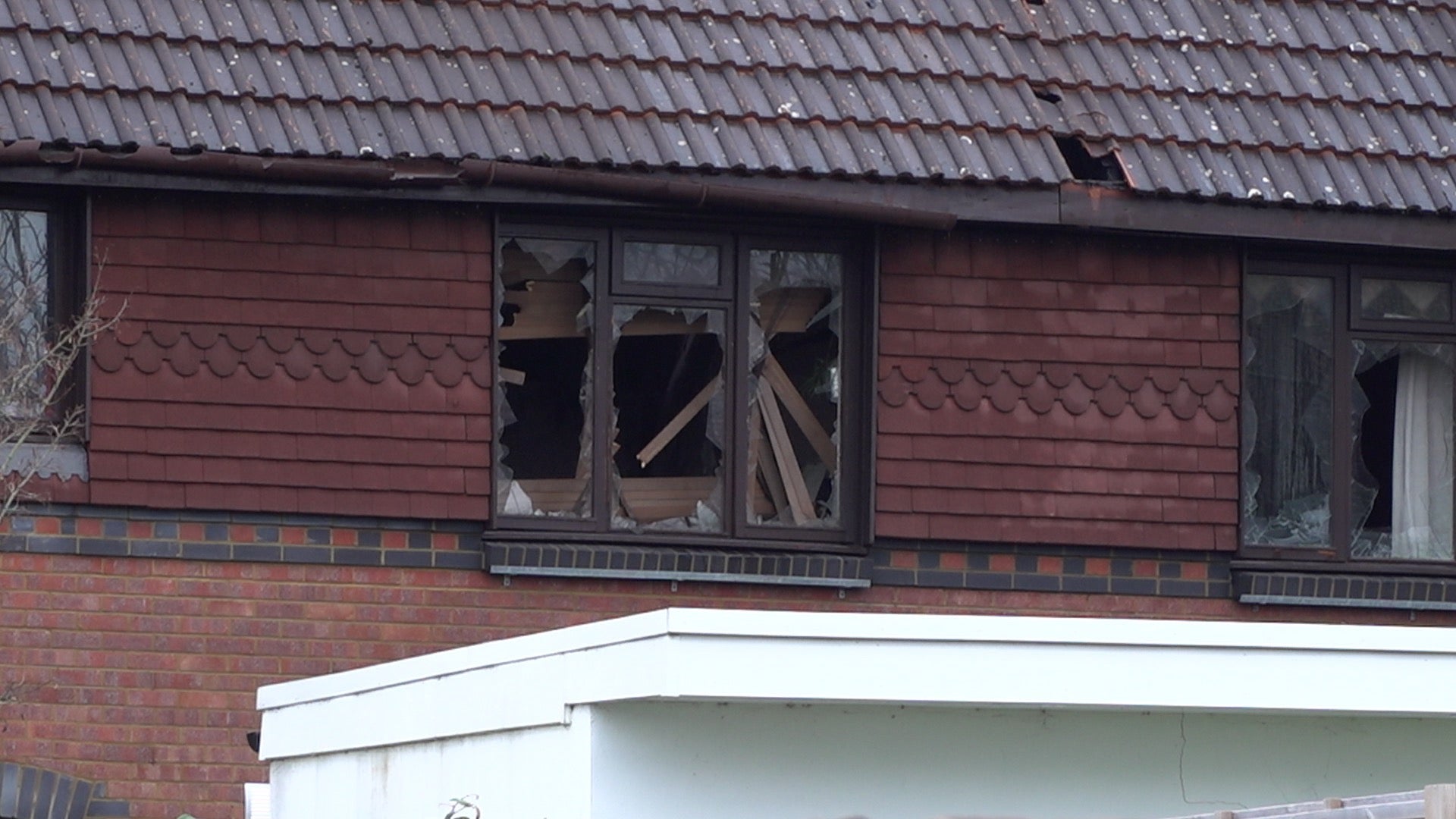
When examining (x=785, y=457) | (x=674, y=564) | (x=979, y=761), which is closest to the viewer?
(x=979, y=761)

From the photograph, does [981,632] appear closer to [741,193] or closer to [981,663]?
[981,663]

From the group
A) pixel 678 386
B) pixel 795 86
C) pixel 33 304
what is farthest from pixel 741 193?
pixel 33 304

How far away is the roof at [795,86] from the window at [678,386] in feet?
1.80

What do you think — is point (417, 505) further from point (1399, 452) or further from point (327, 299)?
point (1399, 452)

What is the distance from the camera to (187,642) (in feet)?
32.4

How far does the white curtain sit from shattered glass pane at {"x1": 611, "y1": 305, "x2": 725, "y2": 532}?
3.29m

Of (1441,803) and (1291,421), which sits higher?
(1291,421)

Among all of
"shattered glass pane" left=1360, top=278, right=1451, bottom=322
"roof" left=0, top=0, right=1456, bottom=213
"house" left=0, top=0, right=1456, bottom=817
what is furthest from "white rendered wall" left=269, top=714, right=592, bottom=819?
"shattered glass pane" left=1360, top=278, right=1451, bottom=322

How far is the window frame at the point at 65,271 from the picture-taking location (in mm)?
9805

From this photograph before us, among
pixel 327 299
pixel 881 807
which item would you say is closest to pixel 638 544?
pixel 327 299

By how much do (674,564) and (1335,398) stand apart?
3242mm

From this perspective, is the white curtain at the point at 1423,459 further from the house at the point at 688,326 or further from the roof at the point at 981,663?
the roof at the point at 981,663

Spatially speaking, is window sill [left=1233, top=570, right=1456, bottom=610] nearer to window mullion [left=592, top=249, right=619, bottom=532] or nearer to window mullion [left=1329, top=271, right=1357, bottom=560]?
window mullion [left=1329, top=271, right=1357, bottom=560]

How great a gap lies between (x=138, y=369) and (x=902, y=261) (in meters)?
3.34
